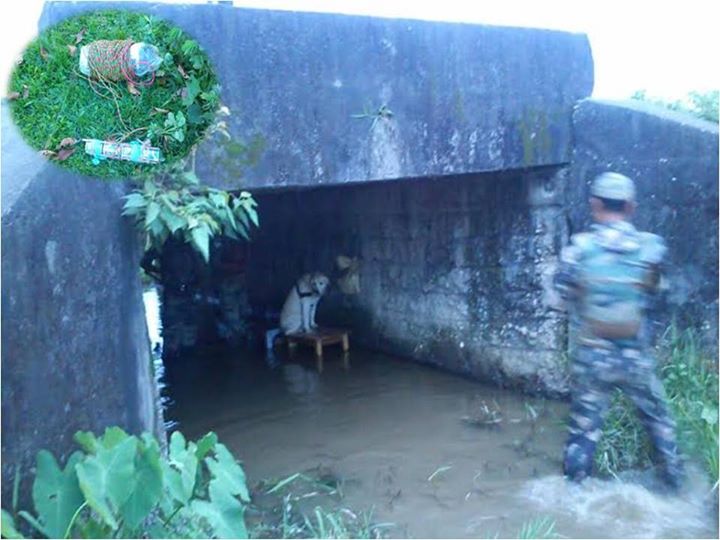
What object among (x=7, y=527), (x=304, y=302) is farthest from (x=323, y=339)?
(x=7, y=527)

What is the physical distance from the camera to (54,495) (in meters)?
2.79

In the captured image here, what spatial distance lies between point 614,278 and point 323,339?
451cm

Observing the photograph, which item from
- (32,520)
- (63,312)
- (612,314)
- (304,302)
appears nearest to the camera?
(32,520)

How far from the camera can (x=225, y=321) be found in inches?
369

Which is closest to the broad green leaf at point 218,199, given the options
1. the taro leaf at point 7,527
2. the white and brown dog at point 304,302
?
the taro leaf at point 7,527

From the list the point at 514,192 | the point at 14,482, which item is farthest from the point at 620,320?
the point at 14,482

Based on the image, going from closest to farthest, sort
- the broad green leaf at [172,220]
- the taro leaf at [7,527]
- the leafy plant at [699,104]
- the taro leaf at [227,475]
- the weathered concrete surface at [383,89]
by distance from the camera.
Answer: the taro leaf at [7,527], the taro leaf at [227,475], the broad green leaf at [172,220], the weathered concrete surface at [383,89], the leafy plant at [699,104]

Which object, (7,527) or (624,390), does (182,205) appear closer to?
(7,527)

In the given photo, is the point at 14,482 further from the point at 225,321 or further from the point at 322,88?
the point at 225,321

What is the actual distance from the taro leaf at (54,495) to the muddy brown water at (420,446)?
1859mm

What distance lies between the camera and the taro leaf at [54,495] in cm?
275

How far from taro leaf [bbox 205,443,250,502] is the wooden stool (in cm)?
441

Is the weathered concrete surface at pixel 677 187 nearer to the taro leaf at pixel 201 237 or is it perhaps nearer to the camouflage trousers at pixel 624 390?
the camouflage trousers at pixel 624 390

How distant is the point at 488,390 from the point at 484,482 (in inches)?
71.7
